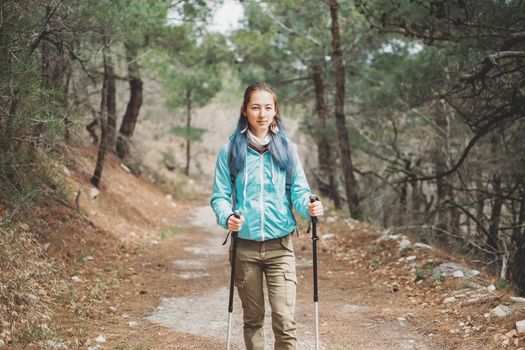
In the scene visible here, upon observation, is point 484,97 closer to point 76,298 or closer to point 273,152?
point 273,152

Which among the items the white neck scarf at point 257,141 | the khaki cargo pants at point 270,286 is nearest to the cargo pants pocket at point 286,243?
the khaki cargo pants at point 270,286

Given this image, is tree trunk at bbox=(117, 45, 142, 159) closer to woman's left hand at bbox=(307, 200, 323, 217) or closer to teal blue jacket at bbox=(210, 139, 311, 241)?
teal blue jacket at bbox=(210, 139, 311, 241)

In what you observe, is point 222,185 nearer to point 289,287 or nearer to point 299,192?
point 299,192

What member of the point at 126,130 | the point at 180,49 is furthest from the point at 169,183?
the point at 180,49

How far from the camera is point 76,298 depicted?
5.35m

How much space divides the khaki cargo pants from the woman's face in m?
0.74

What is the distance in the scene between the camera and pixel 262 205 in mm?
3203

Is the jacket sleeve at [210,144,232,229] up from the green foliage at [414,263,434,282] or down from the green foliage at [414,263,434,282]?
up

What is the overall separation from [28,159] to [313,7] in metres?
8.70

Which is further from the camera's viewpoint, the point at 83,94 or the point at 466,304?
the point at 83,94

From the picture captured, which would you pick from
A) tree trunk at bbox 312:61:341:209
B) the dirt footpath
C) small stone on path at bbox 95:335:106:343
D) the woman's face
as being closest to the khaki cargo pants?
the woman's face

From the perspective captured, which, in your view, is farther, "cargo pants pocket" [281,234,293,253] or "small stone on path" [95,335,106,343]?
"small stone on path" [95,335,106,343]

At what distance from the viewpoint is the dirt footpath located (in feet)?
15.0

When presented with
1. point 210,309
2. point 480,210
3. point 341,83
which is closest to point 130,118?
point 341,83
